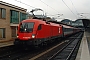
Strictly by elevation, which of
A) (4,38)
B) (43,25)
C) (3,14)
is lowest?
(4,38)

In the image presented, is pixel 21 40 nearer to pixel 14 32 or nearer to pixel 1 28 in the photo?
pixel 1 28

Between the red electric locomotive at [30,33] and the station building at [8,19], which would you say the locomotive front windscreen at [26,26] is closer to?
the red electric locomotive at [30,33]

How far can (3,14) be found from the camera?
3216 cm

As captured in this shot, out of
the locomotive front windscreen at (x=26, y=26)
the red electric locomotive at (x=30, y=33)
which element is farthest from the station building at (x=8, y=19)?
the red electric locomotive at (x=30, y=33)

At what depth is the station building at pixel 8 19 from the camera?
31.7 metres

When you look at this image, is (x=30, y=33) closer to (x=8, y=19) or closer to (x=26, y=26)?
(x=26, y=26)

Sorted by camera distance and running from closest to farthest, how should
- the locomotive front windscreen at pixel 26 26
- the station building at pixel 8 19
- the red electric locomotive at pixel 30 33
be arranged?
the red electric locomotive at pixel 30 33
the locomotive front windscreen at pixel 26 26
the station building at pixel 8 19

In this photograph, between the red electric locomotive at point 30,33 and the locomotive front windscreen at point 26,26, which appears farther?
the locomotive front windscreen at point 26,26

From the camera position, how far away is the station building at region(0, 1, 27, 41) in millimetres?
31694

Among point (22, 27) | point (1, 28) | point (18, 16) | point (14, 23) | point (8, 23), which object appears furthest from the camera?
point (18, 16)

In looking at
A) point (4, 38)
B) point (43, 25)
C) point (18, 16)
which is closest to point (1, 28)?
point (4, 38)

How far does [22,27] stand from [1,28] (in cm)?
1482

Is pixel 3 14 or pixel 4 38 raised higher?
pixel 3 14

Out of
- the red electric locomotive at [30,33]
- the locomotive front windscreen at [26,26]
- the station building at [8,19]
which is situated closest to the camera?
the red electric locomotive at [30,33]
